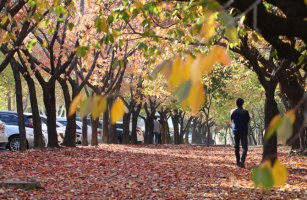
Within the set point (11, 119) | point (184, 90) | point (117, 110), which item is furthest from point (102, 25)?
point (11, 119)

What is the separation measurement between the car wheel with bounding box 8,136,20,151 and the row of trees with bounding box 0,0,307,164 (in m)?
0.90

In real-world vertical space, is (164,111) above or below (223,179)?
above

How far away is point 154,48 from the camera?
841cm

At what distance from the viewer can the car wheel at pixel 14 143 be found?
18.7 metres

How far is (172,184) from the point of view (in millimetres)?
10219

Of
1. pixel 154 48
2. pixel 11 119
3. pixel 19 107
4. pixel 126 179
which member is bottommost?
pixel 126 179

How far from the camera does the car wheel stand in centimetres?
1873

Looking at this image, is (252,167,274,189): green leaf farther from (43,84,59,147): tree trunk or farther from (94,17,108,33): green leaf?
(43,84,59,147): tree trunk

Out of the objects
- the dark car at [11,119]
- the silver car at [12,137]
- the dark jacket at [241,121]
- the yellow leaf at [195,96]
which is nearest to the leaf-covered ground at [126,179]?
the dark jacket at [241,121]

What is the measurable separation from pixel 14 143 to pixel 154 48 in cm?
1191

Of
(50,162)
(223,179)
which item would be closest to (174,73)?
(223,179)

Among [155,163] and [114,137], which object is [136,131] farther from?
[155,163]

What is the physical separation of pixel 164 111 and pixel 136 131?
1158 centimetres

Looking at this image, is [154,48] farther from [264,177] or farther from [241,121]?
[264,177]
